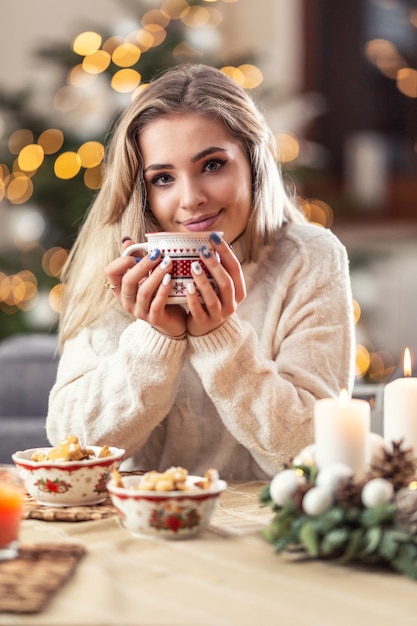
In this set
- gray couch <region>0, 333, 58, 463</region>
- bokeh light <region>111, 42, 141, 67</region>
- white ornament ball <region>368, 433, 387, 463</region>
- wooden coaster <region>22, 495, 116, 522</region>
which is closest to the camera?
white ornament ball <region>368, 433, 387, 463</region>

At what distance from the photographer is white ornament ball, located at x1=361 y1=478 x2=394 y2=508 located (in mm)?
911

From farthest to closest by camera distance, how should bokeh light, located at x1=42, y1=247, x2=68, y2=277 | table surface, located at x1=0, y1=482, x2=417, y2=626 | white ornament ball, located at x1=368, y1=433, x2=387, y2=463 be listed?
bokeh light, located at x1=42, y1=247, x2=68, y2=277 < white ornament ball, located at x1=368, y1=433, x2=387, y2=463 < table surface, located at x1=0, y1=482, x2=417, y2=626

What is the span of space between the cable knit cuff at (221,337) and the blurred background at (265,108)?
7.52ft

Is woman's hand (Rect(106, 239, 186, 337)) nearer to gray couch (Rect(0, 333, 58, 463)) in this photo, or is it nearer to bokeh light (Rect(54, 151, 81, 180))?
gray couch (Rect(0, 333, 58, 463))

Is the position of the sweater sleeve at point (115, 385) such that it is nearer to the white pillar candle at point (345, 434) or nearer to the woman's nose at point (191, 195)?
the woman's nose at point (191, 195)

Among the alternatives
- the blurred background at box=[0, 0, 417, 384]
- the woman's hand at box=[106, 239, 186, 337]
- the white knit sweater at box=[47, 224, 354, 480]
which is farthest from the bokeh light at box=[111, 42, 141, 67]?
the woman's hand at box=[106, 239, 186, 337]

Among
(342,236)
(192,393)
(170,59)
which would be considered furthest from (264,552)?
(342,236)

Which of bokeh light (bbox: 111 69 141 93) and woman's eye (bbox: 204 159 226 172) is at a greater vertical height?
bokeh light (bbox: 111 69 141 93)

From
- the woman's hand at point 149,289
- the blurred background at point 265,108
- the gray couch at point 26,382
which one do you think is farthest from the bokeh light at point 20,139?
the woman's hand at point 149,289

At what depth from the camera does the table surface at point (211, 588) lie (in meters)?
0.78

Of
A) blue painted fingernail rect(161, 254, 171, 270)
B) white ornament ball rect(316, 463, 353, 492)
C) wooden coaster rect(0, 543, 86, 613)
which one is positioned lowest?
wooden coaster rect(0, 543, 86, 613)

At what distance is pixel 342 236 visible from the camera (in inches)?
188

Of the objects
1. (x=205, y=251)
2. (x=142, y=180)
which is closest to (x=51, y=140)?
(x=142, y=180)

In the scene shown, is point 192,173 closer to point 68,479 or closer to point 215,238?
point 215,238
